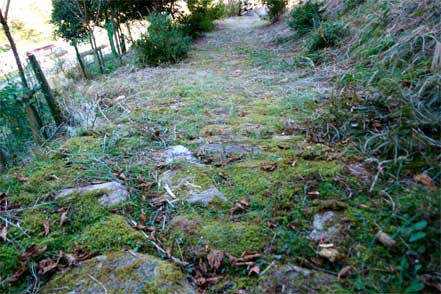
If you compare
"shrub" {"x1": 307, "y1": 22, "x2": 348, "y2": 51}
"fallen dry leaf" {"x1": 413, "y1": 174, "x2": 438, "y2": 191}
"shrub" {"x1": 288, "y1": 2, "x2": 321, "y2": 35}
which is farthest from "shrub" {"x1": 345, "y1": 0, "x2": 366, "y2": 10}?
"fallen dry leaf" {"x1": 413, "y1": 174, "x2": 438, "y2": 191}

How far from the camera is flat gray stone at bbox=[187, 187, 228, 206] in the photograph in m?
1.21

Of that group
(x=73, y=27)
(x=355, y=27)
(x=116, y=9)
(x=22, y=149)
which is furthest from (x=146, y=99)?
(x=73, y=27)

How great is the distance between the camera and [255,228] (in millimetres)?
1031

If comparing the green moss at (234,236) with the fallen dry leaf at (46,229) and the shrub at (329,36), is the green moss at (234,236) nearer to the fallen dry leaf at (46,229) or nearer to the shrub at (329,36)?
the fallen dry leaf at (46,229)

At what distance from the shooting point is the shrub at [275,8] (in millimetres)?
8180

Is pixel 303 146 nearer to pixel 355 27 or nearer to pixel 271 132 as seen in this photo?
pixel 271 132

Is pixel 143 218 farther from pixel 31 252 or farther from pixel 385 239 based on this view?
pixel 385 239

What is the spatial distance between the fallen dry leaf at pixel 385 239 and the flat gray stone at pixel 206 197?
0.53m

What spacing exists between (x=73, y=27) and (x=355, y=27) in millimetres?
5590

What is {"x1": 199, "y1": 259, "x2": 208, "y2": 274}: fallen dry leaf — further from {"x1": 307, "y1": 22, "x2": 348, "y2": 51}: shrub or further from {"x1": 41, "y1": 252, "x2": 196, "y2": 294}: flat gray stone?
{"x1": 307, "y1": 22, "x2": 348, "y2": 51}: shrub

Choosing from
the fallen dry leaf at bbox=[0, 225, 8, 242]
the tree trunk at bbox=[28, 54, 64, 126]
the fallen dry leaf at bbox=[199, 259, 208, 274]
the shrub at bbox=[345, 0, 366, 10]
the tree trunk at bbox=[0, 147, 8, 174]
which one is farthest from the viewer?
the shrub at bbox=[345, 0, 366, 10]

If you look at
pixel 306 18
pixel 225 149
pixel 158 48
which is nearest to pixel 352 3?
pixel 306 18

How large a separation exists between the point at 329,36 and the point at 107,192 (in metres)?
3.34

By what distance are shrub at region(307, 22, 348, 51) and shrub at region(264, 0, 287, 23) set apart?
483cm
